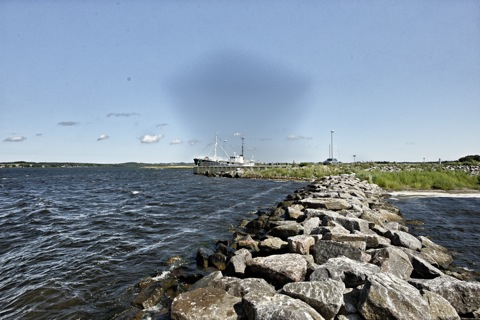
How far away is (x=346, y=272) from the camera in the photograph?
4.37 metres

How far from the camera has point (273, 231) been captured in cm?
756

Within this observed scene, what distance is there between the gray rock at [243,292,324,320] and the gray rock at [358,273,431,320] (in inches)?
25.0

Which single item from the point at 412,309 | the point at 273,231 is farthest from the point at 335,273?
the point at 273,231

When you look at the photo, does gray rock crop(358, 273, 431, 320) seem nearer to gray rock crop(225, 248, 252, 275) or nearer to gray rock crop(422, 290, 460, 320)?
gray rock crop(422, 290, 460, 320)

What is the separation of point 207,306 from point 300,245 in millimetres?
2567

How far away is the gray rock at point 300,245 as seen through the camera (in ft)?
18.6

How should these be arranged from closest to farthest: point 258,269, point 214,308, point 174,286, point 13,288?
point 214,308 < point 258,269 < point 174,286 < point 13,288

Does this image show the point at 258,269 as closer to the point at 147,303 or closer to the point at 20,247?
the point at 147,303

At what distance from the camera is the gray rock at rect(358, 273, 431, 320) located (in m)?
3.33

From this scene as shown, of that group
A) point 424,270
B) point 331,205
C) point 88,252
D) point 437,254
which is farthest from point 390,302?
point 88,252

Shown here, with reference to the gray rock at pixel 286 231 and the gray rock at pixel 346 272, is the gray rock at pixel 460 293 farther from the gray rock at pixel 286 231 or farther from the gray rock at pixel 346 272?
the gray rock at pixel 286 231

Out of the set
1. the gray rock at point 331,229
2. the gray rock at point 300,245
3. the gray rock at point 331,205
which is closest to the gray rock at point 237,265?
the gray rock at point 300,245

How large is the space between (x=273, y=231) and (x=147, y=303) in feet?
12.2

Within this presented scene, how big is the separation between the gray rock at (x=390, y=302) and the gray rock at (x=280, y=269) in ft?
3.87
